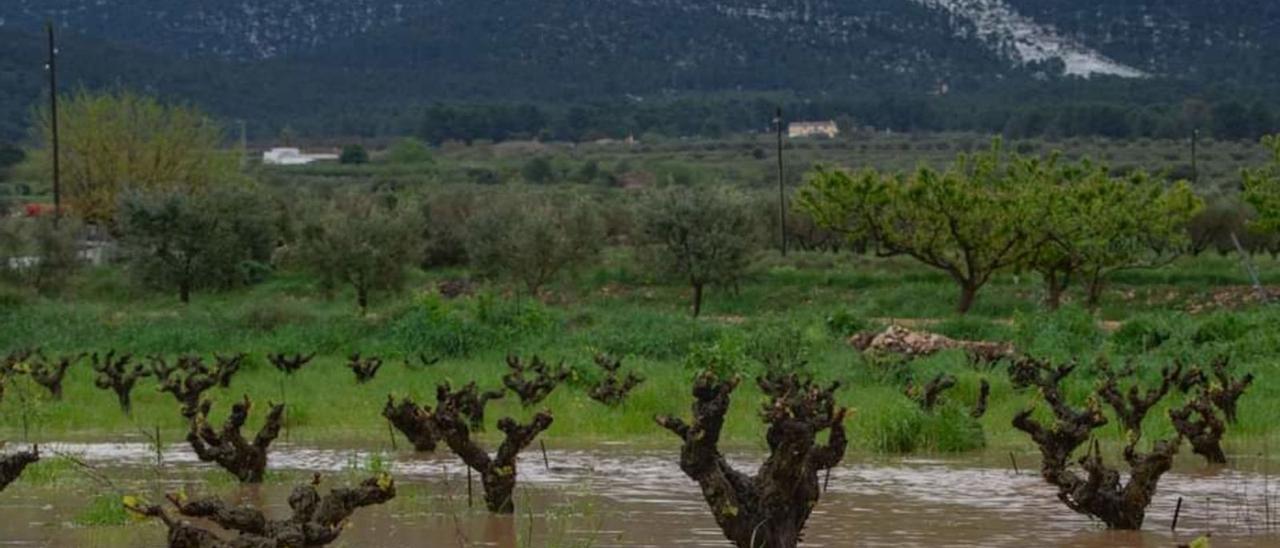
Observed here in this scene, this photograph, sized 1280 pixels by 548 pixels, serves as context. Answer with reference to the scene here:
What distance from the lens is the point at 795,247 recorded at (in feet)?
234

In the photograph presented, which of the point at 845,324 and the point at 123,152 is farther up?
the point at 123,152

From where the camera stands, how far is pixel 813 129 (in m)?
147

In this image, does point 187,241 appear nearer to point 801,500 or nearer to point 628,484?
point 628,484

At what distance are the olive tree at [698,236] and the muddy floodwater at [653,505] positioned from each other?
30307 millimetres

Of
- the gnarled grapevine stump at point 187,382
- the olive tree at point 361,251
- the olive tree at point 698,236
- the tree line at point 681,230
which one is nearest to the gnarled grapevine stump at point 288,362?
the gnarled grapevine stump at point 187,382

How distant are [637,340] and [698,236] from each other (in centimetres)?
1710

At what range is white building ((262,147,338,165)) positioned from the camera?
11992 centimetres

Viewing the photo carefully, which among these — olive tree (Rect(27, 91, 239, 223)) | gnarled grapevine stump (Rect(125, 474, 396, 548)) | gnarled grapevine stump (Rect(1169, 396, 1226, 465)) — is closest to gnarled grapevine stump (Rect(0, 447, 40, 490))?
gnarled grapevine stump (Rect(125, 474, 396, 548))

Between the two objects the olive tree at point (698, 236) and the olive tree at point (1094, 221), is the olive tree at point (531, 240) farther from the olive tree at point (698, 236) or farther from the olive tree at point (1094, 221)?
the olive tree at point (1094, 221)

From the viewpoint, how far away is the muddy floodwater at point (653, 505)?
611 inches

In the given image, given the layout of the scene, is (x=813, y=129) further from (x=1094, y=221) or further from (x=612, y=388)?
(x=612, y=388)

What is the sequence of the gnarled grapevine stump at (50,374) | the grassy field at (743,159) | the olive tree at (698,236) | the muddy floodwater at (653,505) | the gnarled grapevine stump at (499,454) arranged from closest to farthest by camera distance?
the muddy floodwater at (653,505) → the gnarled grapevine stump at (499,454) → the gnarled grapevine stump at (50,374) → the olive tree at (698,236) → the grassy field at (743,159)

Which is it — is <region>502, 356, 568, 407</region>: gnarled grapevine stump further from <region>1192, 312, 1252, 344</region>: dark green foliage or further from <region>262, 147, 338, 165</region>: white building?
<region>262, 147, 338, 165</region>: white building

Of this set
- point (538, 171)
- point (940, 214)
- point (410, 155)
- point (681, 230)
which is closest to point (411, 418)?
point (940, 214)
